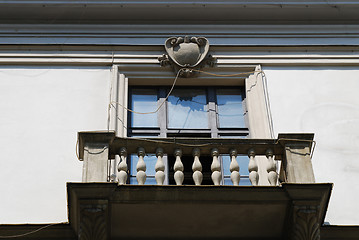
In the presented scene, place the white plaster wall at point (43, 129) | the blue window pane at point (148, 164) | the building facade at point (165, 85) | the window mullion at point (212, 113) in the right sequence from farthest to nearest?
1. the window mullion at point (212, 113)
2. the blue window pane at point (148, 164)
3. the building facade at point (165, 85)
4. the white plaster wall at point (43, 129)

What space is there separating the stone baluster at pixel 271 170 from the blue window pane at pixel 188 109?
7.61 feet

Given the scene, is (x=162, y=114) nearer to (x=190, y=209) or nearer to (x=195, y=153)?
(x=195, y=153)

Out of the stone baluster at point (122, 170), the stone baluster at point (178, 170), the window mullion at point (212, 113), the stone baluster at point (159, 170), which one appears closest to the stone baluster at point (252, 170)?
the stone baluster at point (178, 170)

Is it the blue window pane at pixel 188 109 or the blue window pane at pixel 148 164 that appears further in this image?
the blue window pane at pixel 188 109

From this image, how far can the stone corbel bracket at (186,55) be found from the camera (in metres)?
12.2

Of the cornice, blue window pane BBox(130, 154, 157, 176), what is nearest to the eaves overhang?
the cornice

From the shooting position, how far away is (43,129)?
11.1 m

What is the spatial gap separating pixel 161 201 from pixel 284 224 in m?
1.62

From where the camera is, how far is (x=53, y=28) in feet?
41.7

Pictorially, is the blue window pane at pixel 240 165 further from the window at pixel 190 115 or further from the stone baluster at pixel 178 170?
the stone baluster at pixel 178 170

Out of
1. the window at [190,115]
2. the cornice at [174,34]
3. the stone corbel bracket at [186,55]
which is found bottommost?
the window at [190,115]

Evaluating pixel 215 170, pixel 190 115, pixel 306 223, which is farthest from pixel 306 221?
pixel 190 115

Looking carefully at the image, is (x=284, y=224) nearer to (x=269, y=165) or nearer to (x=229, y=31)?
(x=269, y=165)

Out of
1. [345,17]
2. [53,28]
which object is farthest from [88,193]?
[345,17]
